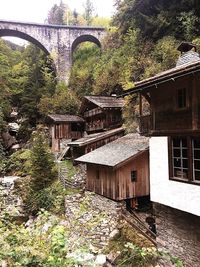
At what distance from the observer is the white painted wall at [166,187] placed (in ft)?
37.8

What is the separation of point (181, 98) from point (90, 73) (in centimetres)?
2849

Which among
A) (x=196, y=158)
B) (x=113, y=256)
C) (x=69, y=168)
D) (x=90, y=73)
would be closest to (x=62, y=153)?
(x=69, y=168)

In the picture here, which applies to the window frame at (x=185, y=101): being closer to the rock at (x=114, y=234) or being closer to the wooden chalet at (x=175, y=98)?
the wooden chalet at (x=175, y=98)

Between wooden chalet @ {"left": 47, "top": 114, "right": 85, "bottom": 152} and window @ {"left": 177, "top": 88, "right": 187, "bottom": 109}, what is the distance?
1983 centimetres

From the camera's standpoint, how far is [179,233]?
13.1 metres

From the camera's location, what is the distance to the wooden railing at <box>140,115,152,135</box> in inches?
548

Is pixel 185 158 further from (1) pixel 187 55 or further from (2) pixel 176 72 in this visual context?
(1) pixel 187 55

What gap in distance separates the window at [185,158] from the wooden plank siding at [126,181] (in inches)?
200

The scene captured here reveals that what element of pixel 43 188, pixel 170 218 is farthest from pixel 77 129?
pixel 170 218

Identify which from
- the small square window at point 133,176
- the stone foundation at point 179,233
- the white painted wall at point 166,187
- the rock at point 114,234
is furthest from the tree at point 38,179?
the white painted wall at point 166,187

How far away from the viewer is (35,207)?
21891 mm

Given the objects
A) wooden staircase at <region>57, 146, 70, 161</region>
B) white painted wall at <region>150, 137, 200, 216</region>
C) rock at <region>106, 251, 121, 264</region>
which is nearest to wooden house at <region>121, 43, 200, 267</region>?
white painted wall at <region>150, 137, 200, 216</region>

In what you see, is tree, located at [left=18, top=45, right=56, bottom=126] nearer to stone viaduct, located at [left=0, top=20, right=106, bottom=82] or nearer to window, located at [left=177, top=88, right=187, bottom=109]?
stone viaduct, located at [left=0, top=20, right=106, bottom=82]

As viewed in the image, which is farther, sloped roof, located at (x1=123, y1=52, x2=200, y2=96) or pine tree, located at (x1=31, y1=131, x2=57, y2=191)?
pine tree, located at (x1=31, y1=131, x2=57, y2=191)
